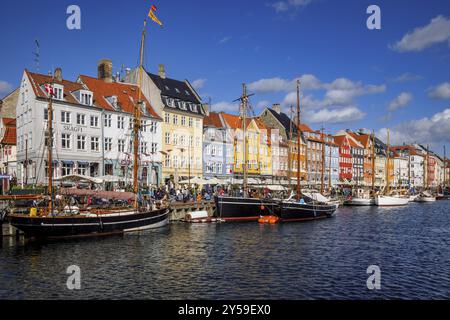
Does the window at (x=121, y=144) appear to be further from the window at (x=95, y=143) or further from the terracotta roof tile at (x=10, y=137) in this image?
the terracotta roof tile at (x=10, y=137)

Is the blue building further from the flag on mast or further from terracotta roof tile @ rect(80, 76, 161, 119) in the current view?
the flag on mast

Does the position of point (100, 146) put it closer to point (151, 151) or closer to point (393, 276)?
point (151, 151)

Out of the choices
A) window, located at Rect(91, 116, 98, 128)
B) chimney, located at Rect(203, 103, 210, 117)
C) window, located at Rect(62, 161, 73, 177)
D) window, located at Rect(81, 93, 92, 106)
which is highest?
chimney, located at Rect(203, 103, 210, 117)

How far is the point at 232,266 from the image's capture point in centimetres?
2645

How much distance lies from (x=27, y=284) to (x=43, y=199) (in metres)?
17.6

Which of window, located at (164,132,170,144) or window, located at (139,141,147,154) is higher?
window, located at (164,132,170,144)

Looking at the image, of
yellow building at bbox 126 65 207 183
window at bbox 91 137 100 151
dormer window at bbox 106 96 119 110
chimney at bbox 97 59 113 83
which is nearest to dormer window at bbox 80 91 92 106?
dormer window at bbox 106 96 119 110

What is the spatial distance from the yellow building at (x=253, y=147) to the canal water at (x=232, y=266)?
4652cm

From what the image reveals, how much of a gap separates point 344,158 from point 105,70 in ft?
275

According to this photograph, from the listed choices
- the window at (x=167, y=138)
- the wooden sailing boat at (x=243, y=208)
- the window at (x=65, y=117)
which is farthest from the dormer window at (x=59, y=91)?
the wooden sailing boat at (x=243, y=208)

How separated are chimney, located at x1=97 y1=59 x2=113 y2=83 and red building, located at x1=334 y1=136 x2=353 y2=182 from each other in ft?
259

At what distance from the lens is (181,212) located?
5378 centimetres

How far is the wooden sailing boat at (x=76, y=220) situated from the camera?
1336 inches

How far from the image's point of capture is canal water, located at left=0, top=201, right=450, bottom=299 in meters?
21.0
